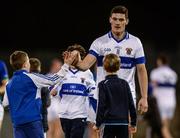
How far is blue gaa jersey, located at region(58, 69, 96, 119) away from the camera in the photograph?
10258 millimetres

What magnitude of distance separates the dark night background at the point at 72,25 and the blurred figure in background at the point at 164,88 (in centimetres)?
154

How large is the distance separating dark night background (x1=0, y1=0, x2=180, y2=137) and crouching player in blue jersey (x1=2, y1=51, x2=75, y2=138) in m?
9.74

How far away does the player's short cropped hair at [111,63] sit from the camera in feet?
29.3

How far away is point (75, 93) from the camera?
10.3m

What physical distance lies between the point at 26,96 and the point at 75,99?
1108mm

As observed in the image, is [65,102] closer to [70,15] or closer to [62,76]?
[62,76]

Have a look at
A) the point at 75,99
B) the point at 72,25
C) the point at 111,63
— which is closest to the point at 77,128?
the point at 75,99

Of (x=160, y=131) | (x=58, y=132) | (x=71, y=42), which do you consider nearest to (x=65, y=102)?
(x=58, y=132)

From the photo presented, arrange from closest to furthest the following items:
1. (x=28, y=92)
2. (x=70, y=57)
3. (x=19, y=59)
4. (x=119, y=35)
Result: 1. (x=70, y=57)
2. (x=28, y=92)
3. (x=19, y=59)
4. (x=119, y=35)

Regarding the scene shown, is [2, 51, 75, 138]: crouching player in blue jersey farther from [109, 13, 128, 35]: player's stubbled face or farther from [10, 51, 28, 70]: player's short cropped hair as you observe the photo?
[109, 13, 128, 35]: player's stubbled face

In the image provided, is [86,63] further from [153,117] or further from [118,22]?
[153,117]

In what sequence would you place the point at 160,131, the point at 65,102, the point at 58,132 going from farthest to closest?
the point at 160,131 → the point at 58,132 → the point at 65,102

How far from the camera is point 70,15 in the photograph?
1948 cm

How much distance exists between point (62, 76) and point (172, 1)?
1088 cm
